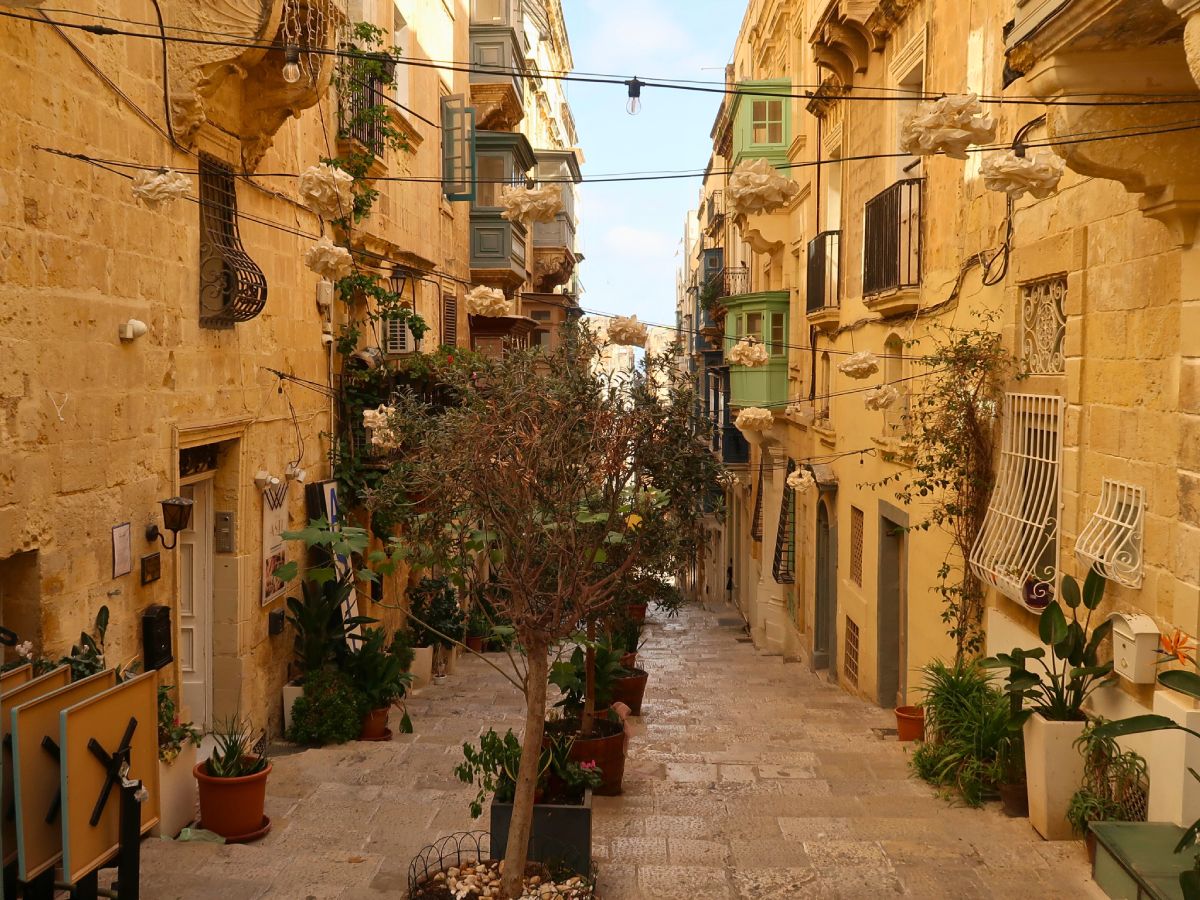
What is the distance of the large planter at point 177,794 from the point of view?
668 centimetres

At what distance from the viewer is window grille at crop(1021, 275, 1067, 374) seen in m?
7.57

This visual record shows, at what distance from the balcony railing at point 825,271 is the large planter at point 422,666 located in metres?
7.15

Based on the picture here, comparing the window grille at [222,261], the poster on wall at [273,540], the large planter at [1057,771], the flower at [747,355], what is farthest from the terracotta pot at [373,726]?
the large planter at [1057,771]

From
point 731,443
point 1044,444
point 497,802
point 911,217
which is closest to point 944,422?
point 1044,444

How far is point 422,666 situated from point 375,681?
3.23 meters

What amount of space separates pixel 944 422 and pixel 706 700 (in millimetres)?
5480

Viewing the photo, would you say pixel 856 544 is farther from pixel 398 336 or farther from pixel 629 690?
pixel 398 336

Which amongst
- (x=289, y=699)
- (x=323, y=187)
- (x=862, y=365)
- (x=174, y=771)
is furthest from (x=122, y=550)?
(x=862, y=365)

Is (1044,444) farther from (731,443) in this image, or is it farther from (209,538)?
(731,443)

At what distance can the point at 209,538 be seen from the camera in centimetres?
920

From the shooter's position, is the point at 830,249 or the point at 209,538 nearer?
the point at 209,538

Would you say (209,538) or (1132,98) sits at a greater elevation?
(1132,98)

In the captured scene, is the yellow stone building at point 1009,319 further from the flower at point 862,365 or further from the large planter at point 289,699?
the large planter at point 289,699

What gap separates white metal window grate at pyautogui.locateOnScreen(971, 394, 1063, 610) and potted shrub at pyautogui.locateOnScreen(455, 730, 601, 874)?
3433 mm
